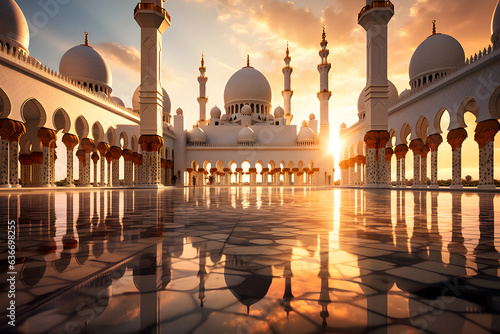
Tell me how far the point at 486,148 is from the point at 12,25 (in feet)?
73.8

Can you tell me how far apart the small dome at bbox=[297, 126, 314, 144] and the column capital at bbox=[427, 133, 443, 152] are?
43.3 feet

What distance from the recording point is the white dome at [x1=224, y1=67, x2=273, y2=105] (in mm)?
32125

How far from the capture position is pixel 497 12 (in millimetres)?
14336

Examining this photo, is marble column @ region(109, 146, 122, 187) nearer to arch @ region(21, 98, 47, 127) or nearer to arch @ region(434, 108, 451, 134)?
arch @ region(21, 98, 47, 127)

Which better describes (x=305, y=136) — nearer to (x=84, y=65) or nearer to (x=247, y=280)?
(x=84, y=65)

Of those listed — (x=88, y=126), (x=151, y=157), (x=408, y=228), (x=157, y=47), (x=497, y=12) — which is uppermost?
(x=497, y=12)

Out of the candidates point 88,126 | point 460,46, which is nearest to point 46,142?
point 88,126

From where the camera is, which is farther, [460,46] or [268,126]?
[268,126]

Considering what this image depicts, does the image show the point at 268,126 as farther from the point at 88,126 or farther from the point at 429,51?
the point at 88,126

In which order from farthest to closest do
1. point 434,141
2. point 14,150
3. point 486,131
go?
point 434,141 < point 14,150 < point 486,131

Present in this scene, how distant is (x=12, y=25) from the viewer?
49.0 ft

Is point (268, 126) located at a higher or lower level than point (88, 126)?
higher

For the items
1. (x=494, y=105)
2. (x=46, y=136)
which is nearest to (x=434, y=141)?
(x=494, y=105)

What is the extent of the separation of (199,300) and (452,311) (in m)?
0.55
